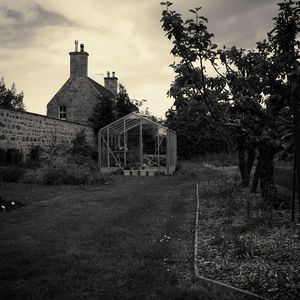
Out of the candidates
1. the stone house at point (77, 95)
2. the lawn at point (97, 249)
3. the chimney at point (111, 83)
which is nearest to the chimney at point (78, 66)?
the stone house at point (77, 95)

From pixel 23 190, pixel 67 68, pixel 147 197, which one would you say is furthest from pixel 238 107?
pixel 67 68

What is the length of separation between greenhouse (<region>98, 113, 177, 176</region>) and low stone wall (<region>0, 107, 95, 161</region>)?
6.89 feet

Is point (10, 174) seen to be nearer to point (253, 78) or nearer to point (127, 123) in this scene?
point (127, 123)

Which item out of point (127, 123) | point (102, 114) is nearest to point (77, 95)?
point (102, 114)

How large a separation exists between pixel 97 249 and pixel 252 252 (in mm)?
2284

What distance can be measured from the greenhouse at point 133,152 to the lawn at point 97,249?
9397 millimetres

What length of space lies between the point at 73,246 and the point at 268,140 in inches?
138

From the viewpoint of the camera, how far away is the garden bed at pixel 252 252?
4.40 metres

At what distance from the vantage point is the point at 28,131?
17.4 m

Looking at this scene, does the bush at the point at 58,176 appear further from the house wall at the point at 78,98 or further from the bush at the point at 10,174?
the house wall at the point at 78,98

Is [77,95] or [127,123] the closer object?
[127,123]

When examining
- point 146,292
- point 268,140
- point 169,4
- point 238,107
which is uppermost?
point 169,4

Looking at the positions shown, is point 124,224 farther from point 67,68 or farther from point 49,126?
point 67,68

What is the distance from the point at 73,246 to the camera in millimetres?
6133
